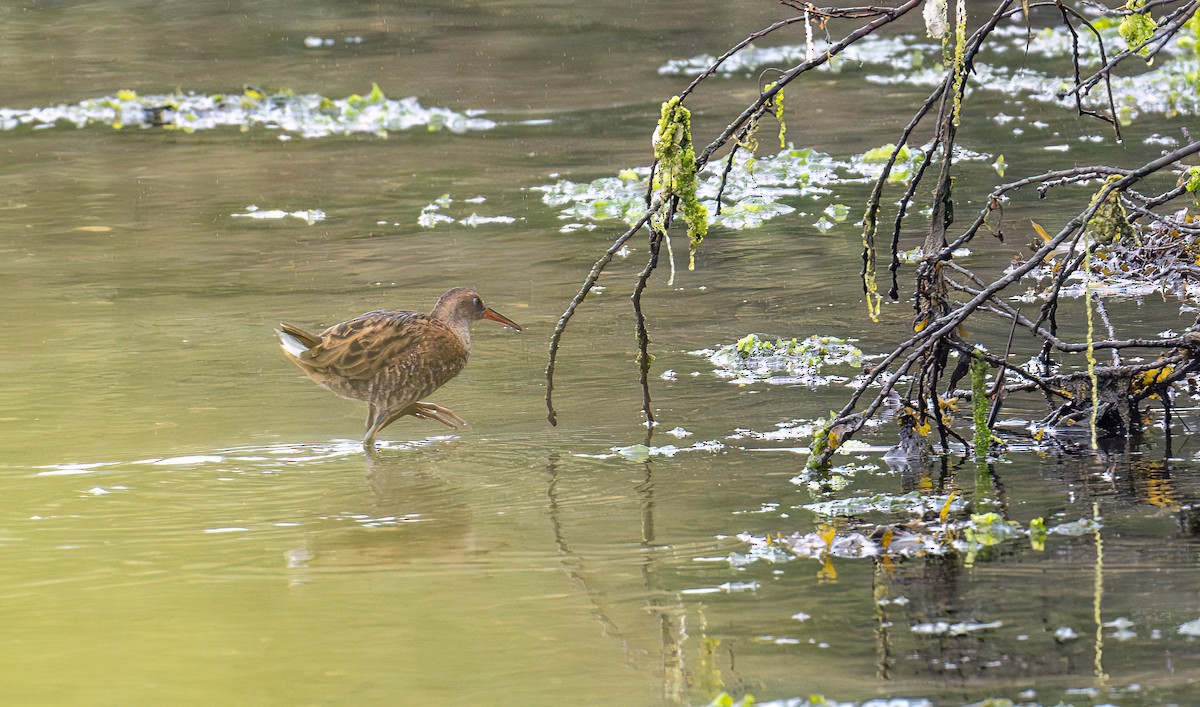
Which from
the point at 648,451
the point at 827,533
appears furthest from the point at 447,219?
the point at 827,533

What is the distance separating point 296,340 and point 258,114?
37.5ft

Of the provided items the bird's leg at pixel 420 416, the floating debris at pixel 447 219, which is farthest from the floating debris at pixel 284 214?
the bird's leg at pixel 420 416

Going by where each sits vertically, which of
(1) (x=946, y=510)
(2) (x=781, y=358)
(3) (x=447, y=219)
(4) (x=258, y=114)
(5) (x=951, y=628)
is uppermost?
(4) (x=258, y=114)

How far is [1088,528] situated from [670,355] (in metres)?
3.31

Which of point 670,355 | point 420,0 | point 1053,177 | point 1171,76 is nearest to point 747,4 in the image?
point 420,0

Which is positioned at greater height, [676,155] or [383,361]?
[676,155]

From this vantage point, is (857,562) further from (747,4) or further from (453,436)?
(747,4)

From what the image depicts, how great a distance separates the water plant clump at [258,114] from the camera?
58.3 feet

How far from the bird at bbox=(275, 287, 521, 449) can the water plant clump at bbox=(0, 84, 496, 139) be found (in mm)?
9782

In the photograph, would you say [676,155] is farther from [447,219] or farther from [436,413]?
[447,219]

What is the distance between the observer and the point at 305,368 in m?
7.67

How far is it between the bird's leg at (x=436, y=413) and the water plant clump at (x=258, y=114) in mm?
10133

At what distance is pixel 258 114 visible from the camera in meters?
18.6

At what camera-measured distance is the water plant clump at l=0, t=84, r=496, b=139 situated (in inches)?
700
